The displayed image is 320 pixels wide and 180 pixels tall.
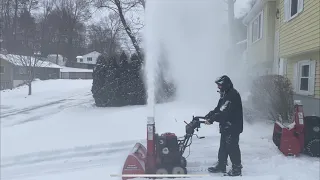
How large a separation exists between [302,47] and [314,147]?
4505mm

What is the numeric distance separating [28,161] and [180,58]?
11.0 metres

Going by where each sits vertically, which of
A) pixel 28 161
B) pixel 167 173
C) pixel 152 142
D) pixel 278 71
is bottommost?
pixel 28 161

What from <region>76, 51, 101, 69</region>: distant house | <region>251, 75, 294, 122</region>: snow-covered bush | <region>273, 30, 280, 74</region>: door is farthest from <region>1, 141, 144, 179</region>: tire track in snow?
<region>76, 51, 101, 69</region>: distant house

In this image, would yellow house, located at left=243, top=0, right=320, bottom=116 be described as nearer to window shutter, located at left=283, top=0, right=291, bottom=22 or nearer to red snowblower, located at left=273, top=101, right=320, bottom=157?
window shutter, located at left=283, top=0, right=291, bottom=22

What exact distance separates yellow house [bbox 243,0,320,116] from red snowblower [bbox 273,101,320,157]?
3.08 meters

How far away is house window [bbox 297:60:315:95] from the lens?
9.84 m

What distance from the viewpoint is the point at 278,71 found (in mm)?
13797

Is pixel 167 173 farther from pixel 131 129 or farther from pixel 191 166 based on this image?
pixel 131 129

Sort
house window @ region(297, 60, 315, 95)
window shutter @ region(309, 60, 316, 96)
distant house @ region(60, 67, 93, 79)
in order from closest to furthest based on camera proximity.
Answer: window shutter @ region(309, 60, 316, 96)
house window @ region(297, 60, 315, 95)
distant house @ region(60, 67, 93, 79)

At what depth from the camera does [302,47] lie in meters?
9.70

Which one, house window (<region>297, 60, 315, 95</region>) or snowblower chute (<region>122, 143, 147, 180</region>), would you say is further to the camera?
house window (<region>297, 60, 315, 95</region>)

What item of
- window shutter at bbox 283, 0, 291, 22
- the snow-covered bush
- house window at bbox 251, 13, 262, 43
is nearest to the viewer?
the snow-covered bush

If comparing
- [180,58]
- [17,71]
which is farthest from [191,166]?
[17,71]

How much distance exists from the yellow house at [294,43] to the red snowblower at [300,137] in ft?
10.1
